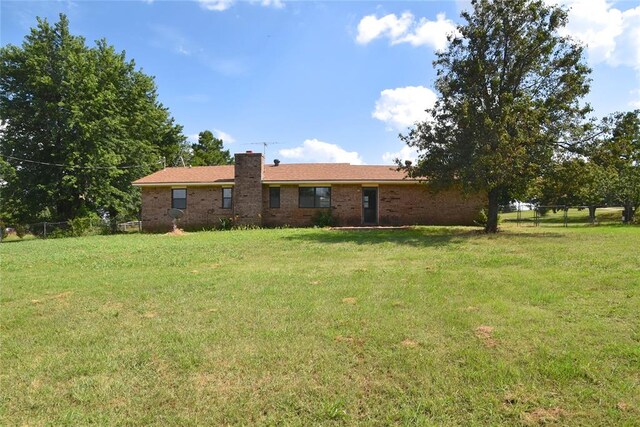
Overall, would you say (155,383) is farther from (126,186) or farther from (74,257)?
(126,186)

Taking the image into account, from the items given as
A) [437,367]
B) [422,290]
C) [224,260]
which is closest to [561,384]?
[437,367]

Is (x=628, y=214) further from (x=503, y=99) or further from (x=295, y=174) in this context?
(x=295, y=174)

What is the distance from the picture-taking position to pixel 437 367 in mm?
3623

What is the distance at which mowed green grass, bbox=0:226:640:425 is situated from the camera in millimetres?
3043

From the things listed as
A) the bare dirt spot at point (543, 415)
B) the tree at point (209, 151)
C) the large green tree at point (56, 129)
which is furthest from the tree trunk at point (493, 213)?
the tree at point (209, 151)

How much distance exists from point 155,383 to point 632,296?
6302 mm

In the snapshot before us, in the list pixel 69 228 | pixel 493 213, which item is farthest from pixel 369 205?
pixel 69 228

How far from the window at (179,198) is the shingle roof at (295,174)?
2.06ft

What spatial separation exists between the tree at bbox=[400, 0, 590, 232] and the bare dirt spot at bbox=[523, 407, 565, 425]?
12.5 m

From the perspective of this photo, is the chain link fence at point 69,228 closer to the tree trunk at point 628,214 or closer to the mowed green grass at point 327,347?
the mowed green grass at point 327,347

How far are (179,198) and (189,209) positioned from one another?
3.04 ft

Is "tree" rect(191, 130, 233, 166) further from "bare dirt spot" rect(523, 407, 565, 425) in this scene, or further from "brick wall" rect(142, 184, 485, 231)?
"bare dirt spot" rect(523, 407, 565, 425)

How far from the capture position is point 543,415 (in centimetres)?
290

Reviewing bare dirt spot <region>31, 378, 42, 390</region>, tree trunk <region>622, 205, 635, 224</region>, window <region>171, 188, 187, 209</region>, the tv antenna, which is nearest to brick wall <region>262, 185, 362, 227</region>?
the tv antenna
